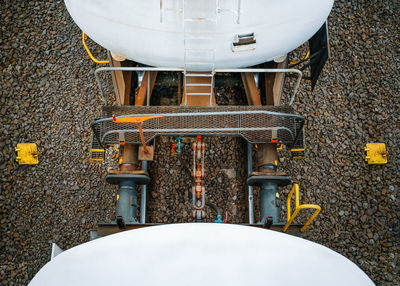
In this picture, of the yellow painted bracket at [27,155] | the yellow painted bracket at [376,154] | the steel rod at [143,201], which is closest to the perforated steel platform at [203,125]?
the steel rod at [143,201]

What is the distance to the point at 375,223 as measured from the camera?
5.85m

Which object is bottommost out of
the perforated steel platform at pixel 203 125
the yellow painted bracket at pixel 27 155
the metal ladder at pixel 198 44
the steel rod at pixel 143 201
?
the steel rod at pixel 143 201

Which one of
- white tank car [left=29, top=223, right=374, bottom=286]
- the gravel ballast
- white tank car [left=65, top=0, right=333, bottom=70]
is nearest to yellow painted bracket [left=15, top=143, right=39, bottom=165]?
the gravel ballast

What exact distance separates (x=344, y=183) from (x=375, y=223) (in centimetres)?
76

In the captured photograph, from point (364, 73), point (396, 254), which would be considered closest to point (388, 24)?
point (364, 73)

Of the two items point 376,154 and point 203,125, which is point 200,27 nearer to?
point 203,125

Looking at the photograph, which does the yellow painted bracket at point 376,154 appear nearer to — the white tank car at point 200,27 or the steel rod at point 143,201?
the white tank car at point 200,27

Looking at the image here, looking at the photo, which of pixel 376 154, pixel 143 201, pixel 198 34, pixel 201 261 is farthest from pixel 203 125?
pixel 376 154

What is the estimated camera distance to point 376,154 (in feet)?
20.1

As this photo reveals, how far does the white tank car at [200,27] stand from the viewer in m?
4.21

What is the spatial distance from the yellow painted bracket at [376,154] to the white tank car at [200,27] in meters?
2.38

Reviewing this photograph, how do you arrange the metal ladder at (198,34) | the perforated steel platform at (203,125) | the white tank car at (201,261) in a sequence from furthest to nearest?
the perforated steel platform at (203,125)
the metal ladder at (198,34)
the white tank car at (201,261)

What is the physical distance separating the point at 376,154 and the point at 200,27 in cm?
371

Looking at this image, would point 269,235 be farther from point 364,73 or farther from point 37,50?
point 37,50
